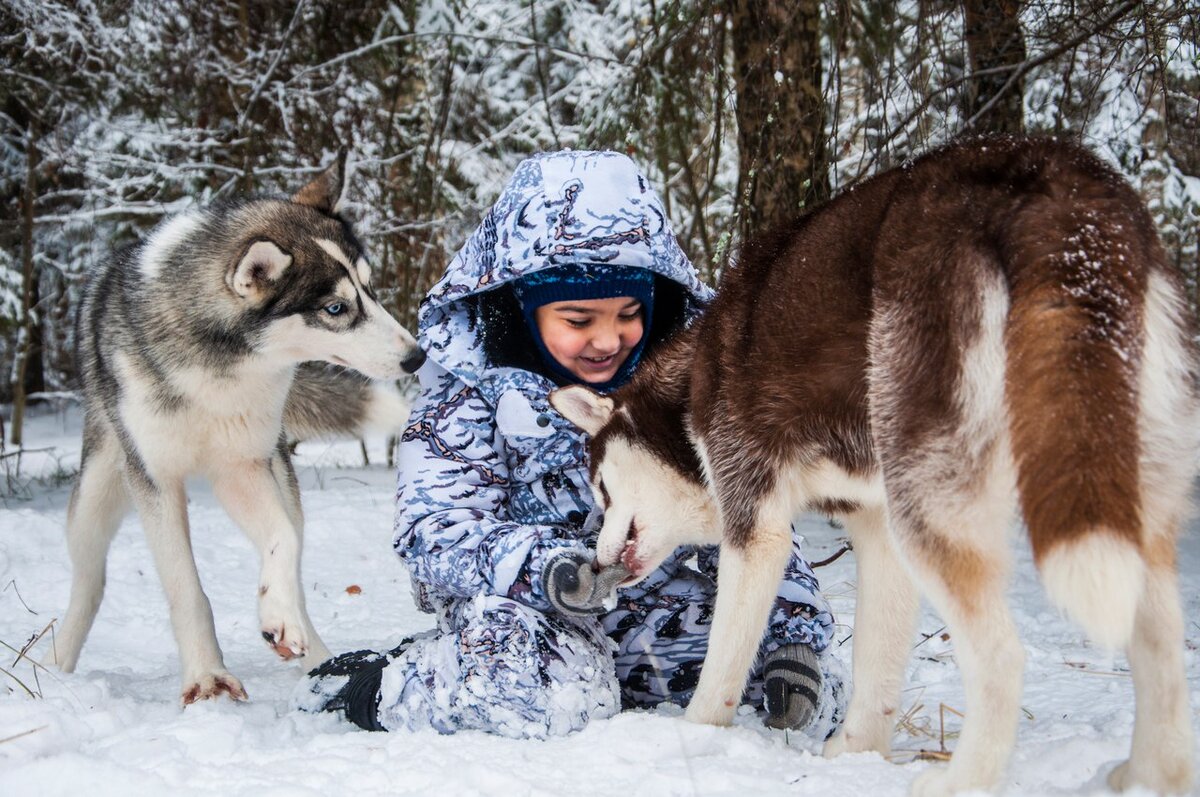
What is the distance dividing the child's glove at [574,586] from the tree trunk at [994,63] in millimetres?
2584

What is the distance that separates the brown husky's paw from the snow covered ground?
6 cm

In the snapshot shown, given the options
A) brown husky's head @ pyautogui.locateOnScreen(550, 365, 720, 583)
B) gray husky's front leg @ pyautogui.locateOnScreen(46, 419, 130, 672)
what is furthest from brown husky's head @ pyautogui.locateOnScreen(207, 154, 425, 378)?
brown husky's head @ pyautogui.locateOnScreen(550, 365, 720, 583)

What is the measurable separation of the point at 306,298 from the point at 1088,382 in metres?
2.67

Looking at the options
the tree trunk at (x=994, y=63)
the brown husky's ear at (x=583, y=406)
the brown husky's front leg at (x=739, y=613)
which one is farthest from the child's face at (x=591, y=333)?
the tree trunk at (x=994, y=63)

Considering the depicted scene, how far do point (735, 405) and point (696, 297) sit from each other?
994 millimetres

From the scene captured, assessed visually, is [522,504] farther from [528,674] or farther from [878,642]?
[878,642]

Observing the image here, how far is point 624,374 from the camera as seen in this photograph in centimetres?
344

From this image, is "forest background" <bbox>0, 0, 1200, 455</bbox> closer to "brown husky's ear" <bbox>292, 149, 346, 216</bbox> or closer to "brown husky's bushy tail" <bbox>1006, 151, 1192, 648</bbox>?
"brown husky's ear" <bbox>292, 149, 346, 216</bbox>

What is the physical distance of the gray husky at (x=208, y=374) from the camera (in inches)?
134

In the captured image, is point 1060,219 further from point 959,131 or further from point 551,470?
point 959,131

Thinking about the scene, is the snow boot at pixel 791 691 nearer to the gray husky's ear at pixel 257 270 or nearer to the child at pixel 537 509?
the child at pixel 537 509

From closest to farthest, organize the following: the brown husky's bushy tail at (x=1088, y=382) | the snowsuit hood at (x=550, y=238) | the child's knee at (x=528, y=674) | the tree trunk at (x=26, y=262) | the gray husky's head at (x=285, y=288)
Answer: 1. the brown husky's bushy tail at (x=1088, y=382)
2. the child's knee at (x=528, y=674)
3. the snowsuit hood at (x=550, y=238)
4. the gray husky's head at (x=285, y=288)
5. the tree trunk at (x=26, y=262)

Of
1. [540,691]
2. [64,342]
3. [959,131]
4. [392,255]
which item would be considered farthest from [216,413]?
[64,342]

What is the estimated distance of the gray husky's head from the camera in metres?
3.53
